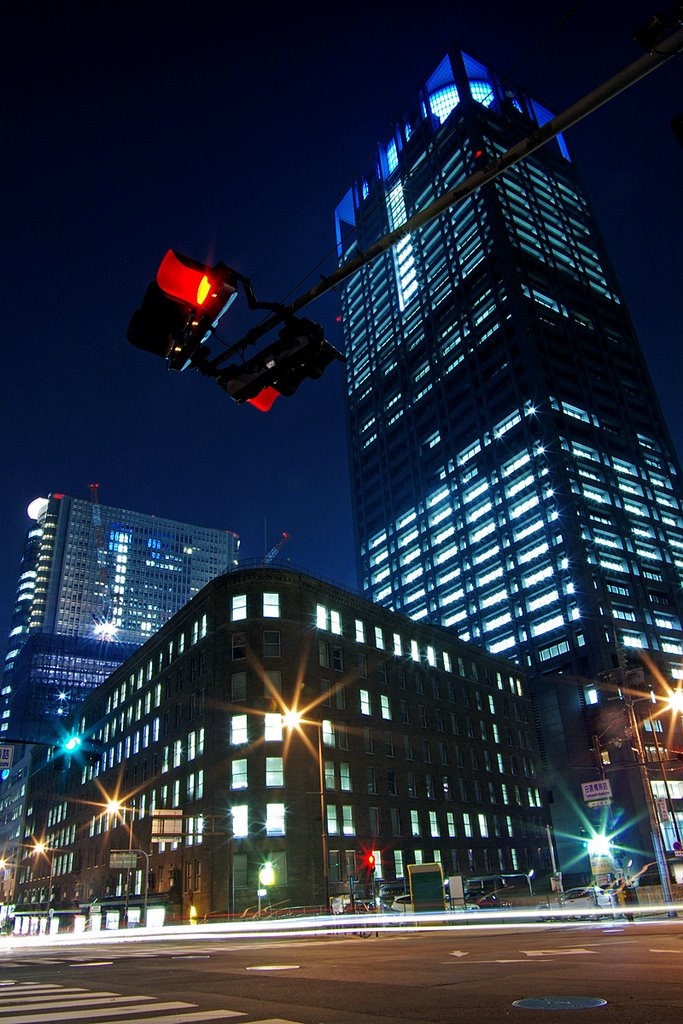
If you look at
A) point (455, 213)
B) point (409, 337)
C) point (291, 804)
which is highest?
point (455, 213)

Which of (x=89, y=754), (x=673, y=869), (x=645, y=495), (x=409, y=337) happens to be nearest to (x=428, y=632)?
(x=673, y=869)

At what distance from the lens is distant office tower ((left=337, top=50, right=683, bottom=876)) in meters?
112

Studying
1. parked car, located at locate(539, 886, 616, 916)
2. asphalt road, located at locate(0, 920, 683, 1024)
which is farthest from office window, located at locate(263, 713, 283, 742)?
asphalt road, located at locate(0, 920, 683, 1024)

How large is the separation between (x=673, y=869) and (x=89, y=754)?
115ft

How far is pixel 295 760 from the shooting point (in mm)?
46312

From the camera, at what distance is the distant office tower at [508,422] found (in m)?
112

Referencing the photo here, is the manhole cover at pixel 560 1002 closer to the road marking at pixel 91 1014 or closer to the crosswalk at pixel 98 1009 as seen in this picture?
the crosswalk at pixel 98 1009

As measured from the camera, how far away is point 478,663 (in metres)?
74.1

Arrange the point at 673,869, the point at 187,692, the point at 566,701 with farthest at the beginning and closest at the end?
the point at 566,701, the point at 187,692, the point at 673,869

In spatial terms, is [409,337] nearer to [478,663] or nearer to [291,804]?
[478,663]

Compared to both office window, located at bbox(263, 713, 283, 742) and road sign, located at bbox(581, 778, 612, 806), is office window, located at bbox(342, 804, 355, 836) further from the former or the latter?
road sign, located at bbox(581, 778, 612, 806)

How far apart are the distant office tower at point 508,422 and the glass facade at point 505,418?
1.38ft

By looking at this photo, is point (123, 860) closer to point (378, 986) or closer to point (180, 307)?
point (378, 986)

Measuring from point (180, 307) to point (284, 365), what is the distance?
3.76ft
